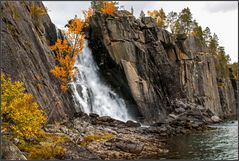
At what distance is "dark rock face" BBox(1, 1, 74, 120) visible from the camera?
126 feet

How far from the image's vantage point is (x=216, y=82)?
117 meters

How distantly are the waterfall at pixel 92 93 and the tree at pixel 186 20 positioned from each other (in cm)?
6740

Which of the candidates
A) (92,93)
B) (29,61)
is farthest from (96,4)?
(29,61)

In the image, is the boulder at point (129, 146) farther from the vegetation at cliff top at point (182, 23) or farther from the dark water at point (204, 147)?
the vegetation at cliff top at point (182, 23)

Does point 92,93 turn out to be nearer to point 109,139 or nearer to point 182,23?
point 109,139

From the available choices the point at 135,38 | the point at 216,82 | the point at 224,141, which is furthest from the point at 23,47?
the point at 216,82

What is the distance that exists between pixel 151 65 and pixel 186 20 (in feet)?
184

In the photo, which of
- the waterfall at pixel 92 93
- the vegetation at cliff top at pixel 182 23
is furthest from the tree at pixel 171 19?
the waterfall at pixel 92 93

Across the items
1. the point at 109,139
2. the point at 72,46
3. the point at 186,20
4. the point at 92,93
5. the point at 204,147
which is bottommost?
the point at 204,147

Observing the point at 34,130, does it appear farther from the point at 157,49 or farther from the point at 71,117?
the point at 157,49

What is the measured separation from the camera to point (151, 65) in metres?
88.4

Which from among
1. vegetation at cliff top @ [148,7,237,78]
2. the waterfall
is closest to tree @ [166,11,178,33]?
vegetation at cliff top @ [148,7,237,78]

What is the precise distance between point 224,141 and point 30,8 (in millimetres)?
39873

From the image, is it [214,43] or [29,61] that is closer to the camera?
[29,61]
